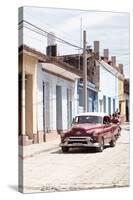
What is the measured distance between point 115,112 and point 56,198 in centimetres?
144

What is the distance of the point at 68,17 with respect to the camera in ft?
23.3

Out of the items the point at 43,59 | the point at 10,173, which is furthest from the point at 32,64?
the point at 10,173

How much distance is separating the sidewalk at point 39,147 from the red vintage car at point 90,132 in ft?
0.33

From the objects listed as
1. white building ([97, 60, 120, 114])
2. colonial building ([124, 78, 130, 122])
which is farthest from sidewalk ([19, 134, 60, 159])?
colonial building ([124, 78, 130, 122])

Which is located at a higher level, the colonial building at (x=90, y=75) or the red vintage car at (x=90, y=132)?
the colonial building at (x=90, y=75)

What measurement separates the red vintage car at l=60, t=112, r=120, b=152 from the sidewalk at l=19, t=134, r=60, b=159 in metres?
0.10

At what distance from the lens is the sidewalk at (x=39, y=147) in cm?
678

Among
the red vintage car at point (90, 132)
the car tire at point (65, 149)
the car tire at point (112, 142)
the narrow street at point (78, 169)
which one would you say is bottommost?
the narrow street at point (78, 169)

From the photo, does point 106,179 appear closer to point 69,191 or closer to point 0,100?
point 69,191

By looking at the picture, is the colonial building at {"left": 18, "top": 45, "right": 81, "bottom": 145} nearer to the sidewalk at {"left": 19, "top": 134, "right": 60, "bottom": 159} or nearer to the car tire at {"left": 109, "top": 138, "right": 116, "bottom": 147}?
the sidewalk at {"left": 19, "top": 134, "right": 60, "bottom": 159}

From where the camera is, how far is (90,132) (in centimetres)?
734

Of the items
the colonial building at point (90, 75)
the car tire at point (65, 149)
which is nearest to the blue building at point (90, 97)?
the colonial building at point (90, 75)

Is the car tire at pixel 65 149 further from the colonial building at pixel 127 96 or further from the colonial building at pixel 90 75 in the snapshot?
Result: the colonial building at pixel 127 96

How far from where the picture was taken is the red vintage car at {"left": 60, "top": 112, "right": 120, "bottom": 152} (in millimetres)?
7242
